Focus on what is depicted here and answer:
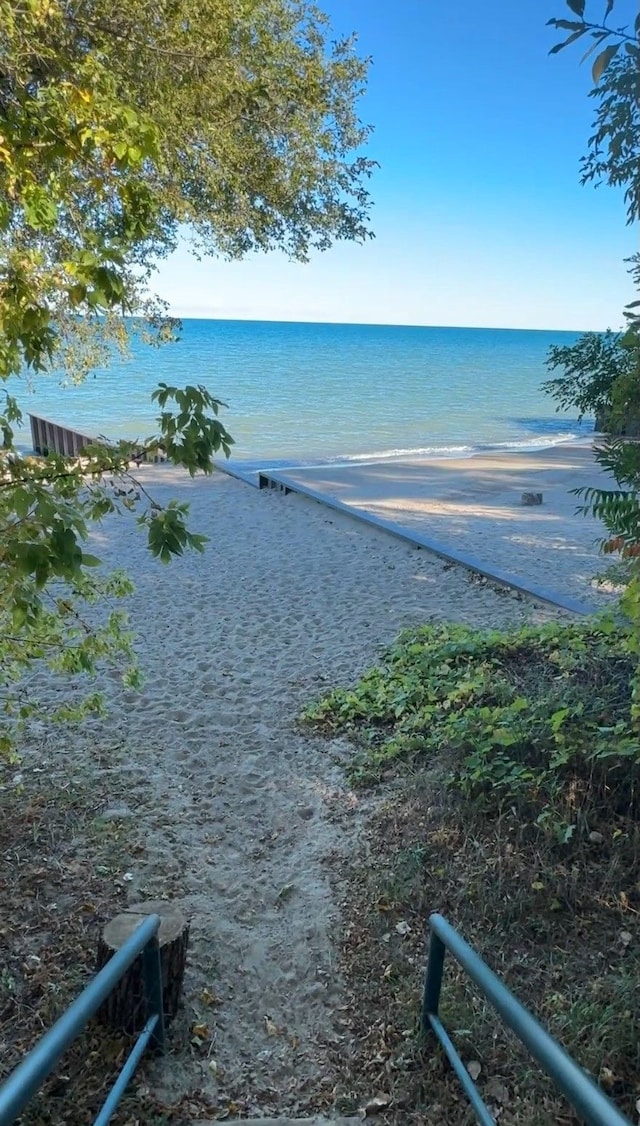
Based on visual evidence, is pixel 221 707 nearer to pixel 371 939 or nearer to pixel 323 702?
pixel 323 702

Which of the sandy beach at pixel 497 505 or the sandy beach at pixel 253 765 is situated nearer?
the sandy beach at pixel 253 765

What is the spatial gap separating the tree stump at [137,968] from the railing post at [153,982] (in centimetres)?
5

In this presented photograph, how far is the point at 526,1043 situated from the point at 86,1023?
82 centimetres

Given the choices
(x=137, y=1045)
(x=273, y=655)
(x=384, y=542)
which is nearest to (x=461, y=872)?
(x=137, y=1045)

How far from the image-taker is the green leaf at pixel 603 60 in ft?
4.86

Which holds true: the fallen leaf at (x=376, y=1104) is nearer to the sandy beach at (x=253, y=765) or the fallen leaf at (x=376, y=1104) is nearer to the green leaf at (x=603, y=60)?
the sandy beach at (x=253, y=765)

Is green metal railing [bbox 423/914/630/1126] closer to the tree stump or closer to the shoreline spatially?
the tree stump

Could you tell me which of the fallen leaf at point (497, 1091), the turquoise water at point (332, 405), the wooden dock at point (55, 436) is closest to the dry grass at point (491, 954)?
the fallen leaf at point (497, 1091)

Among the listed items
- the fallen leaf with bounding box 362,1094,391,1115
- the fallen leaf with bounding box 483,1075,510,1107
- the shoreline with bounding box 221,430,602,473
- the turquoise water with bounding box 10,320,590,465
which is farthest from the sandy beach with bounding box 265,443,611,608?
the fallen leaf with bounding box 362,1094,391,1115

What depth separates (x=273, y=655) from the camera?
18.3ft

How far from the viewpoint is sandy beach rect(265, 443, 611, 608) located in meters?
7.87

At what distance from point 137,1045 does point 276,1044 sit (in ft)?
1.98

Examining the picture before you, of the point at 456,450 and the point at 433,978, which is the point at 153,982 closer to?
the point at 433,978

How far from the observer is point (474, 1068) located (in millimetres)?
2123
